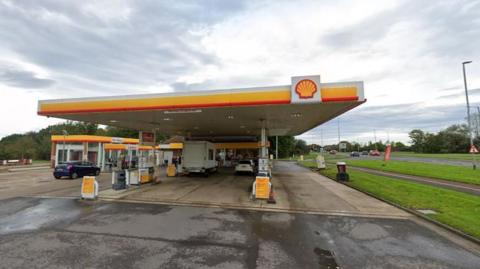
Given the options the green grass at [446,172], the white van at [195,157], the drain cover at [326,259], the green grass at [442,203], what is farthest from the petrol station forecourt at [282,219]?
the green grass at [446,172]

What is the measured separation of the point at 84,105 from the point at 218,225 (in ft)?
30.6

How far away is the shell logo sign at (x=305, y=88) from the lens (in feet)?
30.2

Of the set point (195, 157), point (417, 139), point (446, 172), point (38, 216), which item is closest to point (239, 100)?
point (38, 216)

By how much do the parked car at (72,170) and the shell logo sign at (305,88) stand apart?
18.5m

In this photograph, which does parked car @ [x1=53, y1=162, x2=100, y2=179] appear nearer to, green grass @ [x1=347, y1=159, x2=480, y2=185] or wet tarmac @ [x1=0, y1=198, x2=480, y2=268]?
wet tarmac @ [x1=0, y1=198, x2=480, y2=268]

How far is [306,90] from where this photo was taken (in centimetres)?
924

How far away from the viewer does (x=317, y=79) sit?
9.26 metres

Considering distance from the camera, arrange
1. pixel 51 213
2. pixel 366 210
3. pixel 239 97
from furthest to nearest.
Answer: pixel 239 97, pixel 366 210, pixel 51 213

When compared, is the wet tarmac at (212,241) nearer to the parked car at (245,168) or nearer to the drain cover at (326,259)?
the drain cover at (326,259)

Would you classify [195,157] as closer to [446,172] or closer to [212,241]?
[212,241]

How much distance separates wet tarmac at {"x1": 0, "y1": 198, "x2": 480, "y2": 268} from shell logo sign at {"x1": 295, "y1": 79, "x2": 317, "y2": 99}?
180 inches

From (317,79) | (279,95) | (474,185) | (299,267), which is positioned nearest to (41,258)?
(299,267)

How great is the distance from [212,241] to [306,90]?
653 centimetres

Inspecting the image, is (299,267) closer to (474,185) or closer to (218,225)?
(218,225)
